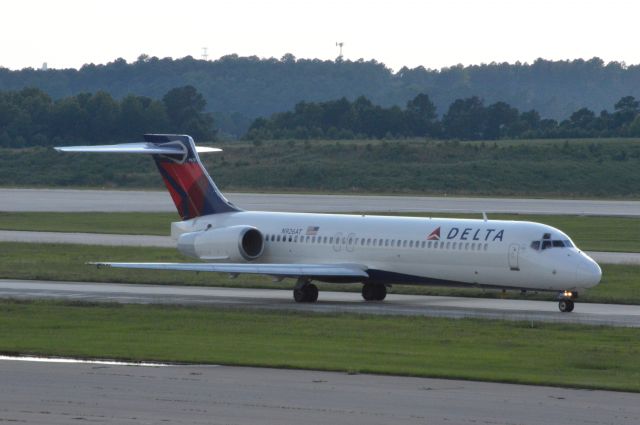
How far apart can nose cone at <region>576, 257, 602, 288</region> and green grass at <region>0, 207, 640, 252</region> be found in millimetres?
21844

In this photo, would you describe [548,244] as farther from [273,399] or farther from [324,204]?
[324,204]

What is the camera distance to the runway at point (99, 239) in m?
51.4

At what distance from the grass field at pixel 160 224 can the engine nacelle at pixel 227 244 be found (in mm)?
20102

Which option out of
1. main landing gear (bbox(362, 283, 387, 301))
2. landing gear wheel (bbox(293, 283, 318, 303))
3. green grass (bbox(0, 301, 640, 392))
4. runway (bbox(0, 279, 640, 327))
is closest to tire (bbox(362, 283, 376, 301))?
main landing gear (bbox(362, 283, 387, 301))

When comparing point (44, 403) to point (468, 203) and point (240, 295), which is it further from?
point (468, 203)

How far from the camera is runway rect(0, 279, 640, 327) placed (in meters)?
32.9

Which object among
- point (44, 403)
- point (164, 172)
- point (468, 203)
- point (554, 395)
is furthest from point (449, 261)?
point (468, 203)

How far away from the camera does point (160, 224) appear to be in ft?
225

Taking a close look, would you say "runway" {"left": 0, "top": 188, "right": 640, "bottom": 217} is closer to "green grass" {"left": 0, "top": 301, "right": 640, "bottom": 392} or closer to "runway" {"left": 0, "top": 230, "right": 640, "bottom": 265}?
"runway" {"left": 0, "top": 230, "right": 640, "bottom": 265}

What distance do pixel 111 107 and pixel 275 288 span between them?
106 m

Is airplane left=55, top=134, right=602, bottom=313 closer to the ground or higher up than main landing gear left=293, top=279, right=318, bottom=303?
higher up

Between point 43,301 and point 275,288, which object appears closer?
point 43,301

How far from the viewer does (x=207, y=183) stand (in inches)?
1613

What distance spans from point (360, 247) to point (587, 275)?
6757 mm
